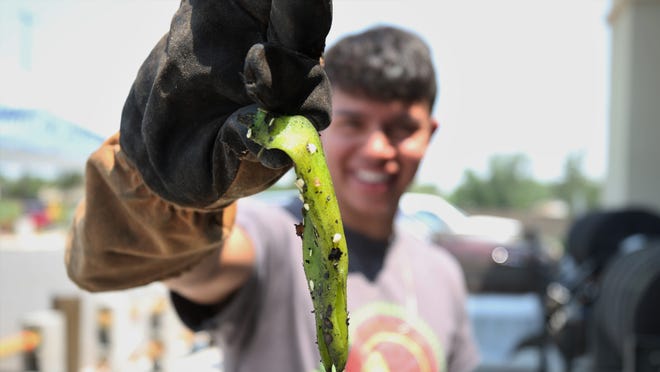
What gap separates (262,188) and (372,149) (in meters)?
0.94

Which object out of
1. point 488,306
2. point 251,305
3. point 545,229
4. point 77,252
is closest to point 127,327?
point 251,305

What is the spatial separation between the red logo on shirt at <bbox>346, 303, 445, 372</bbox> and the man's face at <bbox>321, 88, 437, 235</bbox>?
28cm

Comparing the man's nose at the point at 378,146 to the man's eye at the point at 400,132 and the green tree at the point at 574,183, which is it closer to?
the man's eye at the point at 400,132

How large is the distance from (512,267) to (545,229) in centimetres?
2385

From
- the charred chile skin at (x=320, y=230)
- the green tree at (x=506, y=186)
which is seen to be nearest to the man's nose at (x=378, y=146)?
the charred chile skin at (x=320, y=230)

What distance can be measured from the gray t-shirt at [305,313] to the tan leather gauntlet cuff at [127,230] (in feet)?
1.28

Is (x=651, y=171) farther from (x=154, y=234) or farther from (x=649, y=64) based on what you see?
(x=154, y=234)

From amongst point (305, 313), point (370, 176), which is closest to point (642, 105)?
point (370, 176)

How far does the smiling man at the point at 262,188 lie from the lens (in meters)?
0.85

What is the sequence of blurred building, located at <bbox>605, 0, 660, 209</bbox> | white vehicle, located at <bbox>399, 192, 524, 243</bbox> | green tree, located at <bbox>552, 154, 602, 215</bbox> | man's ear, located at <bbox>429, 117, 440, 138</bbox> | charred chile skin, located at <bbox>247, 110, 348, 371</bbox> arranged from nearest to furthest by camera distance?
1. charred chile skin, located at <bbox>247, 110, 348, 371</bbox>
2. man's ear, located at <bbox>429, 117, 440, 138</bbox>
3. blurred building, located at <bbox>605, 0, 660, 209</bbox>
4. white vehicle, located at <bbox>399, 192, 524, 243</bbox>
5. green tree, located at <bbox>552, 154, 602, 215</bbox>

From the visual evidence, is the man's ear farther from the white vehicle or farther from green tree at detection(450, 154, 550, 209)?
green tree at detection(450, 154, 550, 209)

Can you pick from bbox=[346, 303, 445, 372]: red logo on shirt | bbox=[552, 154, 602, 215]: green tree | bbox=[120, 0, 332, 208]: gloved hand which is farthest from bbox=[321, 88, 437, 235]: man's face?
bbox=[552, 154, 602, 215]: green tree

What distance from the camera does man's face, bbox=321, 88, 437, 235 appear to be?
189cm

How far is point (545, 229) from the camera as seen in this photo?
31.1m
